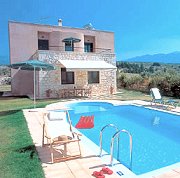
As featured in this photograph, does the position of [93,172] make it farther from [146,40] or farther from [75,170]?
[146,40]

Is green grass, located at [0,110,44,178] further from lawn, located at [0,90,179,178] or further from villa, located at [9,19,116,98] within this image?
villa, located at [9,19,116,98]

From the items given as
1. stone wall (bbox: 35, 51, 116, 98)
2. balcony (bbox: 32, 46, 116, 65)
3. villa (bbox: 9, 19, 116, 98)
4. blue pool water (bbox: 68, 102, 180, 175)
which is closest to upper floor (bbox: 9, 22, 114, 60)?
villa (bbox: 9, 19, 116, 98)

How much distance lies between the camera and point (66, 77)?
28688mm

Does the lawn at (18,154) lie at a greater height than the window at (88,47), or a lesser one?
lesser

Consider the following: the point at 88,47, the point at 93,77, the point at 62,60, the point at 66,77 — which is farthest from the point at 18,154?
the point at 88,47

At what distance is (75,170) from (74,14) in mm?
50081

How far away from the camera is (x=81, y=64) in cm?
2645

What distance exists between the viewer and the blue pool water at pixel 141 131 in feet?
30.1

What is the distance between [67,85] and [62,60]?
3277 mm

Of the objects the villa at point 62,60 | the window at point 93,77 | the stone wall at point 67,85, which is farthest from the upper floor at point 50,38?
the window at point 93,77

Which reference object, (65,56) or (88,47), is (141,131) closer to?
(65,56)

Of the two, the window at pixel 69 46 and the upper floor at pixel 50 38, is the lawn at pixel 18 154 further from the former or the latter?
the window at pixel 69 46

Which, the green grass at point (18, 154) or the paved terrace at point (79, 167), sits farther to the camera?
the green grass at point (18, 154)

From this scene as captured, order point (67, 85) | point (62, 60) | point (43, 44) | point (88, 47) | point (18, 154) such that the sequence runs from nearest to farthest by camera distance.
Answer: point (18, 154) → point (62, 60) → point (67, 85) → point (43, 44) → point (88, 47)
